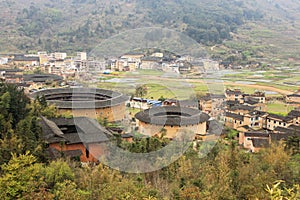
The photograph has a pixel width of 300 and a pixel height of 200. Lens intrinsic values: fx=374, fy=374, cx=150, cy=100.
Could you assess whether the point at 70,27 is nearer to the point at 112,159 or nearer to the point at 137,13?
the point at 137,13

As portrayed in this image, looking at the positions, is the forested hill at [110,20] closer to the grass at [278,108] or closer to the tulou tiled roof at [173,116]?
the grass at [278,108]

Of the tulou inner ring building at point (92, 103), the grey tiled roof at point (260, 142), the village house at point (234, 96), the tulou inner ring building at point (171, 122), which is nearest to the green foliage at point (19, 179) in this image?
the tulou inner ring building at point (171, 122)

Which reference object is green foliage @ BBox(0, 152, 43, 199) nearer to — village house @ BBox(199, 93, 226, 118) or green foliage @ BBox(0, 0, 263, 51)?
village house @ BBox(199, 93, 226, 118)

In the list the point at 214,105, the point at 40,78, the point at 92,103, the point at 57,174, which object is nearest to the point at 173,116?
the point at 214,105

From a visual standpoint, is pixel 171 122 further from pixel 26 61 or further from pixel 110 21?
pixel 110 21

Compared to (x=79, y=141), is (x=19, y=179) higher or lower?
higher

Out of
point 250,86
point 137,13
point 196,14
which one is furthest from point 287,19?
point 250,86
